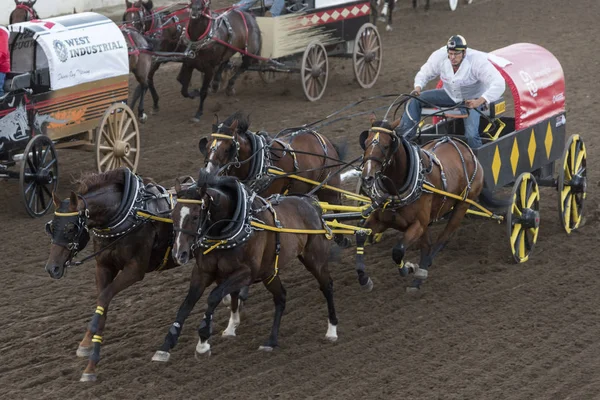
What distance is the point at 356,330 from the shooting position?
800 centimetres

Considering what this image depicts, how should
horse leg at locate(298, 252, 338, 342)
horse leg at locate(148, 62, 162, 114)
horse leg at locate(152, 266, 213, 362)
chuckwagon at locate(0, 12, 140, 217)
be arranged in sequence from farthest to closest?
horse leg at locate(148, 62, 162, 114) → chuckwagon at locate(0, 12, 140, 217) → horse leg at locate(298, 252, 338, 342) → horse leg at locate(152, 266, 213, 362)

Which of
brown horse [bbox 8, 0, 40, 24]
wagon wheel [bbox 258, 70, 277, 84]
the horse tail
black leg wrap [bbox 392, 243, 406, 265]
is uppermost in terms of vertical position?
brown horse [bbox 8, 0, 40, 24]

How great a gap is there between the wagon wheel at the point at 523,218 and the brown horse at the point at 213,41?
21.1ft

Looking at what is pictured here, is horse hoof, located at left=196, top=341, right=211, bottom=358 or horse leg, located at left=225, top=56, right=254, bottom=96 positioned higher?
horse hoof, located at left=196, top=341, right=211, bottom=358

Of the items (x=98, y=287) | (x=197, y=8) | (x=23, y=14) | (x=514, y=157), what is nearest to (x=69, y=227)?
(x=98, y=287)

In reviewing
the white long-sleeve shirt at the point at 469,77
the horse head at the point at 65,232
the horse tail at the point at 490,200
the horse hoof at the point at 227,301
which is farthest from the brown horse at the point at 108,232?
the white long-sleeve shirt at the point at 469,77

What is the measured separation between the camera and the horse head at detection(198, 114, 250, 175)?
8.26 meters

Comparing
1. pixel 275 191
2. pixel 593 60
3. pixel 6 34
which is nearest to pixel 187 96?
pixel 6 34

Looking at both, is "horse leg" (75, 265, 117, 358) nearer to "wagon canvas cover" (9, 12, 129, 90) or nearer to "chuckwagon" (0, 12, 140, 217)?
"chuckwagon" (0, 12, 140, 217)

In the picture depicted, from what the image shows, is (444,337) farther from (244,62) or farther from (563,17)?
(563,17)

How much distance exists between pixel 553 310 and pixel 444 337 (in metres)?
1.12

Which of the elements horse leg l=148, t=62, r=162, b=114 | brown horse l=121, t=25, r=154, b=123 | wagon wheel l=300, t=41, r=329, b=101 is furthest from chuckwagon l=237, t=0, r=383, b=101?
brown horse l=121, t=25, r=154, b=123

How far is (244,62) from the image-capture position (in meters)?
15.5

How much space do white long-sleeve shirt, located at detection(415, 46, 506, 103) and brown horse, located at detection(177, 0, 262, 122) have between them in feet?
17.9
